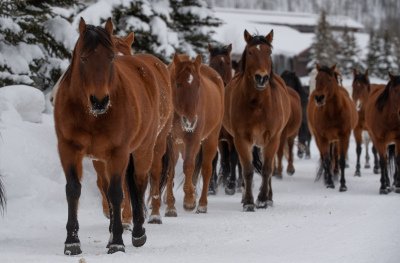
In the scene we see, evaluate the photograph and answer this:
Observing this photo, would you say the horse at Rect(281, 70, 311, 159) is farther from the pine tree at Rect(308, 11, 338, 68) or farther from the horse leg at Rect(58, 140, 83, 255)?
the pine tree at Rect(308, 11, 338, 68)

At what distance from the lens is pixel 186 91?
9.77 m

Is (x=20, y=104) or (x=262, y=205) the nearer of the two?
(x=262, y=205)

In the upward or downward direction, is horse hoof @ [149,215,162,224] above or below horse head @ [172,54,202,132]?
below

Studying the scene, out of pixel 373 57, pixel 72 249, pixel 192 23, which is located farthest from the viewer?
pixel 373 57

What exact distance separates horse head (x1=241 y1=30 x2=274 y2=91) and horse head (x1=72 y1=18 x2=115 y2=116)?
4019 millimetres

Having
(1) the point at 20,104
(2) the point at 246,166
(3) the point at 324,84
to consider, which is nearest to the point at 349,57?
(3) the point at 324,84

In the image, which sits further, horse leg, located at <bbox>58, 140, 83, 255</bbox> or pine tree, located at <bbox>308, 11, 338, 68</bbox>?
pine tree, located at <bbox>308, 11, 338, 68</bbox>

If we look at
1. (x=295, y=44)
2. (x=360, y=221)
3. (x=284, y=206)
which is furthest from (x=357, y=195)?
(x=295, y=44)

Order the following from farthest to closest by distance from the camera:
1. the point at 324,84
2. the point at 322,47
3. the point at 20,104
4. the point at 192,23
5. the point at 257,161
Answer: the point at 322,47, the point at 192,23, the point at 324,84, the point at 257,161, the point at 20,104

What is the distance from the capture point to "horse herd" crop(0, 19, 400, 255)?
623 centimetres

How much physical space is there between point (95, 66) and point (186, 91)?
3949 millimetres

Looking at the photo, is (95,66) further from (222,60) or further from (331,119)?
(331,119)

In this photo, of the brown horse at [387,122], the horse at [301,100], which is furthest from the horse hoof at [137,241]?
the horse at [301,100]

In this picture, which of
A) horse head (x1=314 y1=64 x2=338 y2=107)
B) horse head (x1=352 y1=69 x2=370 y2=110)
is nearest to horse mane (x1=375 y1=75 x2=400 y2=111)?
horse head (x1=314 y1=64 x2=338 y2=107)
